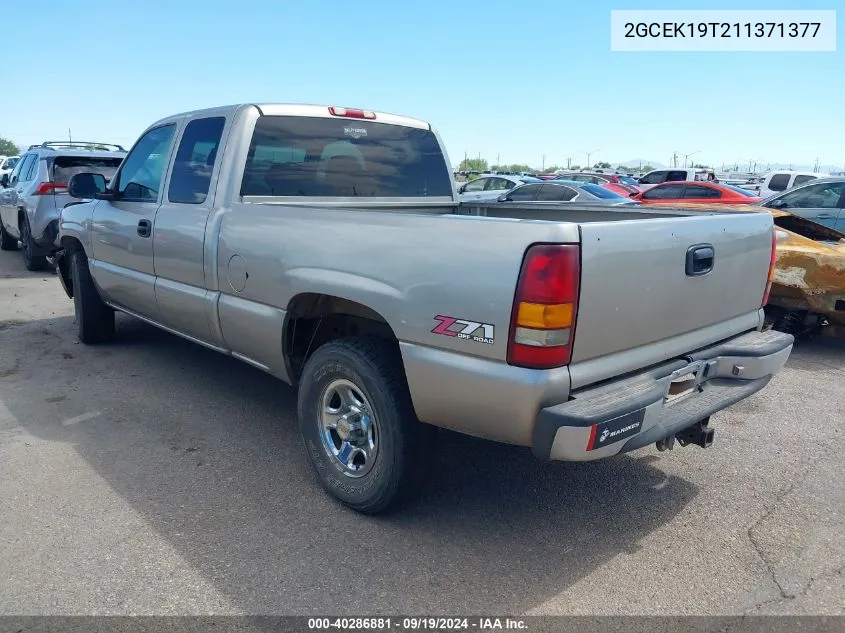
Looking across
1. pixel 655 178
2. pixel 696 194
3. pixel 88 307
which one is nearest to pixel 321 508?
pixel 88 307

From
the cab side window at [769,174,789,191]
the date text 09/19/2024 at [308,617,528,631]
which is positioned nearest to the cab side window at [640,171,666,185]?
the cab side window at [769,174,789,191]

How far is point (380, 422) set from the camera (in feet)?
9.80

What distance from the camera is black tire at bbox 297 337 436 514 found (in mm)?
2939

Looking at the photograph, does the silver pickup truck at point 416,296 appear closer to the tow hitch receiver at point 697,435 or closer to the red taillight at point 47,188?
the tow hitch receiver at point 697,435

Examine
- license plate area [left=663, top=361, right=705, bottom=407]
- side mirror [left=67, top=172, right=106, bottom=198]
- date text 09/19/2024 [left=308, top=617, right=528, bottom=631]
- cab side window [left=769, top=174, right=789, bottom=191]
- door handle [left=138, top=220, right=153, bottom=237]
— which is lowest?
cab side window [left=769, top=174, right=789, bottom=191]

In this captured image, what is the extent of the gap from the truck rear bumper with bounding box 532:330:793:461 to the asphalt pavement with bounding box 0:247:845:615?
2.02 feet

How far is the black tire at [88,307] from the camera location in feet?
19.2

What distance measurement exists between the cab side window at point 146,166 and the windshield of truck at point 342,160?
1049 mm

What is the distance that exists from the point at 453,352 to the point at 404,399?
16.4 inches

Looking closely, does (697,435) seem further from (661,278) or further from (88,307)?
(88,307)

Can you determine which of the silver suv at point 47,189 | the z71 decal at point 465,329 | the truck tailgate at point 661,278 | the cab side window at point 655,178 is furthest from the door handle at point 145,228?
the cab side window at point 655,178

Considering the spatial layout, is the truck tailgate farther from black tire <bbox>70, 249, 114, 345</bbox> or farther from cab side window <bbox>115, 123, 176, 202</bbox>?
black tire <bbox>70, 249, 114, 345</bbox>

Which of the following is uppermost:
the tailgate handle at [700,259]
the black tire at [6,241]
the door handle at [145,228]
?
the door handle at [145,228]

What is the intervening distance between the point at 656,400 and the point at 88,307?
511 cm
